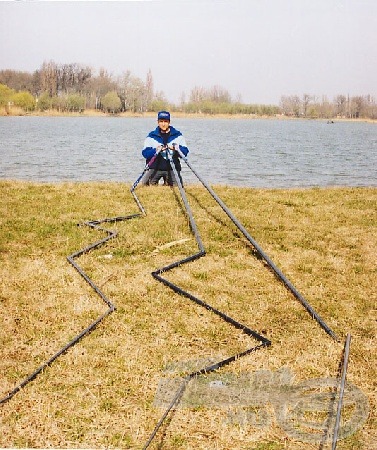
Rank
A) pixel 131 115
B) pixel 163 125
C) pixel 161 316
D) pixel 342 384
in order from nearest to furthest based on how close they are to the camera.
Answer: pixel 342 384 → pixel 161 316 → pixel 163 125 → pixel 131 115

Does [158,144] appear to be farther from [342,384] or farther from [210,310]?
[342,384]

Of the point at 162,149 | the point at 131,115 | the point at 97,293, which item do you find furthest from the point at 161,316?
the point at 131,115

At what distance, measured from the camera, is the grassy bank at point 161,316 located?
2857mm

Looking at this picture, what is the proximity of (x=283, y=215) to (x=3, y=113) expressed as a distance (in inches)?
3075

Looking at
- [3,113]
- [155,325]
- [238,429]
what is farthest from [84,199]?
[3,113]

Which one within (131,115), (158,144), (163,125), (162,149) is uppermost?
(131,115)

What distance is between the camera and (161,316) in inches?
166

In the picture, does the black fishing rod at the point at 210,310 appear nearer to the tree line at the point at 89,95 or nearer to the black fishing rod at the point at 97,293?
the black fishing rod at the point at 97,293

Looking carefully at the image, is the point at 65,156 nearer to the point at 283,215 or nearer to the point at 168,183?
the point at 168,183

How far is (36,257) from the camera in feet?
18.5

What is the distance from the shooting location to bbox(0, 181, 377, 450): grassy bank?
2.86 metres

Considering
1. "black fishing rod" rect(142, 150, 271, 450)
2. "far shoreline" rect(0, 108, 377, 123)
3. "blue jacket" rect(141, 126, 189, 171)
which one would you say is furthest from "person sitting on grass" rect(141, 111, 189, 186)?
"far shoreline" rect(0, 108, 377, 123)

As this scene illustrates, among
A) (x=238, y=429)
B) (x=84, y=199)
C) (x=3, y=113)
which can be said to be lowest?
(x=238, y=429)

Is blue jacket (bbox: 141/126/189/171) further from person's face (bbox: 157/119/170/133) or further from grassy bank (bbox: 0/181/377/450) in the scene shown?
grassy bank (bbox: 0/181/377/450)
